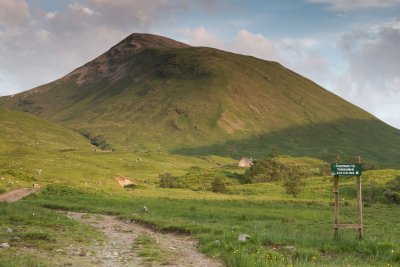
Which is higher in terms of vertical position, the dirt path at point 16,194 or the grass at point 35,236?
the grass at point 35,236

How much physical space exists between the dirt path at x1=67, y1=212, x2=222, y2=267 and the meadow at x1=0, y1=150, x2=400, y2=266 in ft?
3.02

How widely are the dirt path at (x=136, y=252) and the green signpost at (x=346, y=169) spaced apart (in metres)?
8.66

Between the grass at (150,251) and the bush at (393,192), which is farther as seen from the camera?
the bush at (393,192)

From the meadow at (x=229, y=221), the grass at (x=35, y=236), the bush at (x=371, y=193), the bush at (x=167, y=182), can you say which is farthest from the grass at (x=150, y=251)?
the bush at (x=167, y=182)

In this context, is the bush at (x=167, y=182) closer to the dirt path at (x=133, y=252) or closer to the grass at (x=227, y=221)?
the grass at (x=227, y=221)

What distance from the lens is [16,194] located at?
194 ft

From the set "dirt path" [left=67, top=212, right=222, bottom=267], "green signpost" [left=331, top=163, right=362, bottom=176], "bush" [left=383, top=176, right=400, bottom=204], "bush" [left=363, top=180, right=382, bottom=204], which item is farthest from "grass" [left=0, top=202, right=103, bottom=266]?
"bush" [left=363, top=180, right=382, bottom=204]

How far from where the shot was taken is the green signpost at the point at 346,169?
1012 inches

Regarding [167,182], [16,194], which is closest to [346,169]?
[16,194]

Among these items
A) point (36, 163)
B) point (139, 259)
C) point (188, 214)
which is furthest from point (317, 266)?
point (36, 163)

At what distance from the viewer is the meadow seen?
2127cm

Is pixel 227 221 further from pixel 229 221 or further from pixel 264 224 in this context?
pixel 264 224

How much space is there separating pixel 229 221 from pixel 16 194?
31.1m

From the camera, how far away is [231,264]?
19.0 meters
